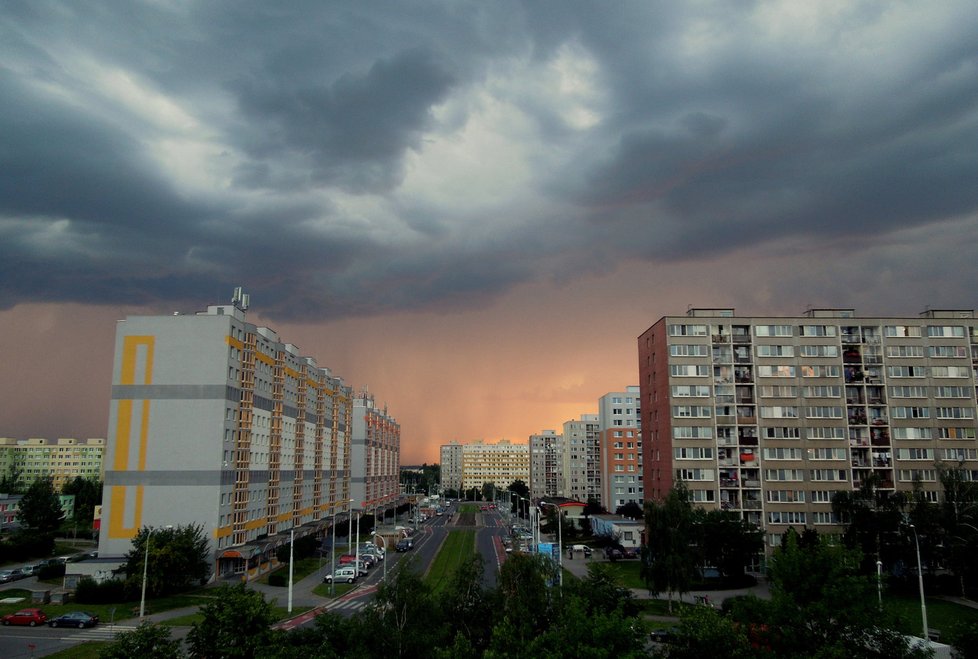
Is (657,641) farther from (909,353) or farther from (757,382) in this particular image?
(909,353)

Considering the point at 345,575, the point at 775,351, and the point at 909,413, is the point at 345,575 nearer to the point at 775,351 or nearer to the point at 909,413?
the point at 775,351

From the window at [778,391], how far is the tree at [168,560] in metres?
69.7

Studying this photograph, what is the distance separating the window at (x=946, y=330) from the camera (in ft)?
283

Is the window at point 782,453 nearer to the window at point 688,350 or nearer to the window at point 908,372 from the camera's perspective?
the window at point 688,350

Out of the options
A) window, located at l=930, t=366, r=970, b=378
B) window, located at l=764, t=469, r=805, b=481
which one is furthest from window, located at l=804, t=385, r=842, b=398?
window, located at l=930, t=366, r=970, b=378

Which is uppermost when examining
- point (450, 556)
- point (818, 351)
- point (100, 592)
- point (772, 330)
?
point (772, 330)

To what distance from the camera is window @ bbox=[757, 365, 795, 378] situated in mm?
85625

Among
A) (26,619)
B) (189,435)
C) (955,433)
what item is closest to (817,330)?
(955,433)

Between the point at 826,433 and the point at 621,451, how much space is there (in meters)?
80.2

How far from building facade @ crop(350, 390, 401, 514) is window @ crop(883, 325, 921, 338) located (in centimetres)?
10369

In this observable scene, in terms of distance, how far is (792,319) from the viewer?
86875 mm

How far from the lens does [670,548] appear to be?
61000 millimetres

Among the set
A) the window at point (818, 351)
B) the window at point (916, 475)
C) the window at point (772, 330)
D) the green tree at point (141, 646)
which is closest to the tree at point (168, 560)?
the green tree at point (141, 646)

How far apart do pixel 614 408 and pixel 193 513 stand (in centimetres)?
11384
